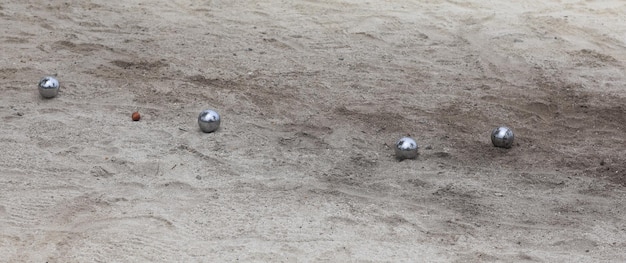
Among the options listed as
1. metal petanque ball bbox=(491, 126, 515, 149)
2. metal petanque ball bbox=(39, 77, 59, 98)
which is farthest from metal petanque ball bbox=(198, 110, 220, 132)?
metal petanque ball bbox=(491, 126, 515, 149)

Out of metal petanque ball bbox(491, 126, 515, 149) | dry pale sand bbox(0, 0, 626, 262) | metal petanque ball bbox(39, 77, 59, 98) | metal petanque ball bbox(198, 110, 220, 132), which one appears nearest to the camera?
dry pale sand bbox(0, 0, 626, 262)

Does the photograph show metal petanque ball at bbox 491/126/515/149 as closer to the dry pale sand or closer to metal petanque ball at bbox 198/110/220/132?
the dry pale sand

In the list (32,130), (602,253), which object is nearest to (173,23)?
(32,130)

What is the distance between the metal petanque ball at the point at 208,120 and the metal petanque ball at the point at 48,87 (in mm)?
1276

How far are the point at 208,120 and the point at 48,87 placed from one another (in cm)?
137

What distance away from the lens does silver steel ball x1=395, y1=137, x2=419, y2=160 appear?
232 inches

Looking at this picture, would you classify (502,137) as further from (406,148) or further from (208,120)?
(208,120)

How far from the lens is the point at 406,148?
19.3ft

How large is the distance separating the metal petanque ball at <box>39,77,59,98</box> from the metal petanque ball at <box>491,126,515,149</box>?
10.7ft

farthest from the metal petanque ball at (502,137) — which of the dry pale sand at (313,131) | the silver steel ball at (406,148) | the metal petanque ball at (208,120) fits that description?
the metal petanque ball at (208,120)

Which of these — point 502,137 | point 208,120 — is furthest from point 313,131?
point 502,137

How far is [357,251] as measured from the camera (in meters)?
4.80

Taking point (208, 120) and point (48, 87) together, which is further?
point (48, 87)

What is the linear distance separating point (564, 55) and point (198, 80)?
329 centimetres
